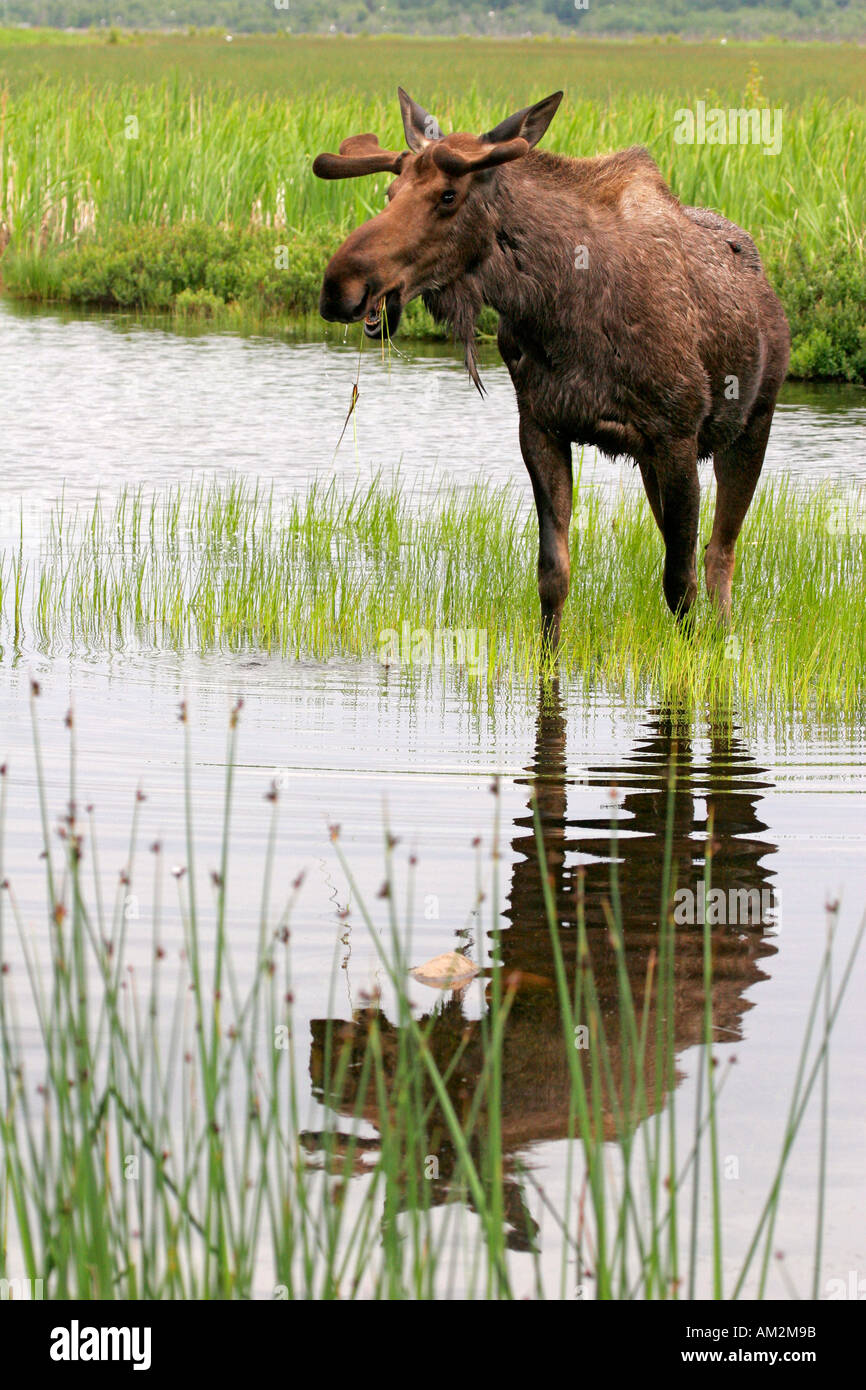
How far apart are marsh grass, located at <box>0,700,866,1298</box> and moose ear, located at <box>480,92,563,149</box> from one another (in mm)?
3109

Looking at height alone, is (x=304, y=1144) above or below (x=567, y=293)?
below

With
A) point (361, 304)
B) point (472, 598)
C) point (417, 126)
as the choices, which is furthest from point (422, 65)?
point (361, 304)

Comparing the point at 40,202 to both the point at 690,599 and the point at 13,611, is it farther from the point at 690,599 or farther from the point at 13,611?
the point at 690,599

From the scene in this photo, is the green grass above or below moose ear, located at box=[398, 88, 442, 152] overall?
above

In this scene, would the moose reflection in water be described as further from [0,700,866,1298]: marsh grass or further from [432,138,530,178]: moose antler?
[432,138,530,178]: moose antler

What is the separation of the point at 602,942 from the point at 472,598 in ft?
14.1

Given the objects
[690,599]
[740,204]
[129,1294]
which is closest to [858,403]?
[740,204]

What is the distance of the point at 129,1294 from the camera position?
2889 millimetres

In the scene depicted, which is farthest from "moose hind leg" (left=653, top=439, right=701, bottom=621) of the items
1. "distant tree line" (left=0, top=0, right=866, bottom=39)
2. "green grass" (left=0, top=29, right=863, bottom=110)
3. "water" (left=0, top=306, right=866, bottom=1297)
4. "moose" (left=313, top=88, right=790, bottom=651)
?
"distant tree line" (left=0, top=0, right=866, bottom=39)

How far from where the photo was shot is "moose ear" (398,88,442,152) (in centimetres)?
731

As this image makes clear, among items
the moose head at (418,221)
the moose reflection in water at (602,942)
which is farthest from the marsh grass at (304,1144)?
the moose head at (418,221)

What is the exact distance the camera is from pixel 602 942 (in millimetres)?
4957

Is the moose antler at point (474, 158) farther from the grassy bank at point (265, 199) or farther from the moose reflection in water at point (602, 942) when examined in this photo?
the grassy bank at point (265, 199)

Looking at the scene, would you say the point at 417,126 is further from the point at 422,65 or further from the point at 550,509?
the point at 422,65
